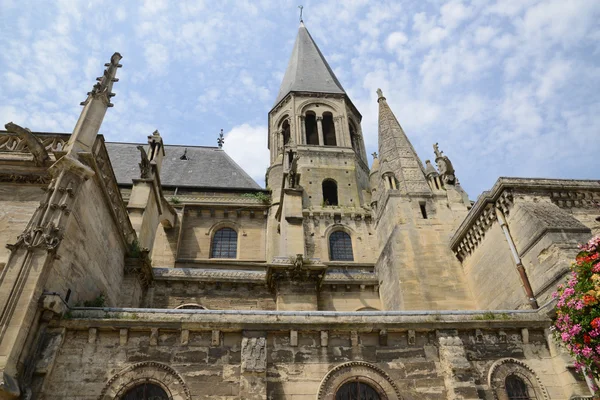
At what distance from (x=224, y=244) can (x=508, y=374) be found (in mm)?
14728

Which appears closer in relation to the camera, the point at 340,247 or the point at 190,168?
the point at 340,247

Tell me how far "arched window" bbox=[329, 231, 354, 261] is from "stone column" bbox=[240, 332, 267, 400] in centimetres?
1226

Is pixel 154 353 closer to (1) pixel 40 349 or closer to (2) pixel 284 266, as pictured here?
(1) pixel 40 349

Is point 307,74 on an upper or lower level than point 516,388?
upper

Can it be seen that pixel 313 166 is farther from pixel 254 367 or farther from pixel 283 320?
pixel 254 367

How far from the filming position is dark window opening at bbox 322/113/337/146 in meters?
28.3

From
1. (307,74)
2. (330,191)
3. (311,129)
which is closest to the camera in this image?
(330,191)

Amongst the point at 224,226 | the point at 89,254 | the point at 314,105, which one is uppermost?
the point at 314,105

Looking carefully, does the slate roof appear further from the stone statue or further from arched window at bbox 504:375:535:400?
arched window at bbox 504:375:535:400

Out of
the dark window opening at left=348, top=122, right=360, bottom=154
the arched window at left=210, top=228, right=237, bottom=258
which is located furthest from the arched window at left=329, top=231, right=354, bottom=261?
the dark window opening at left=348, top=122, right=360, bottom=154

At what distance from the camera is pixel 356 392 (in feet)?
24.4

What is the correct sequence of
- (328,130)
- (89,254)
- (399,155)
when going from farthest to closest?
(328,130) → (399,155) → (89,254)

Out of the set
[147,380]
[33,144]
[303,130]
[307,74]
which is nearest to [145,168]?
[33,144]

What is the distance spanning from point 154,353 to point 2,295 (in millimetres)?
2610
